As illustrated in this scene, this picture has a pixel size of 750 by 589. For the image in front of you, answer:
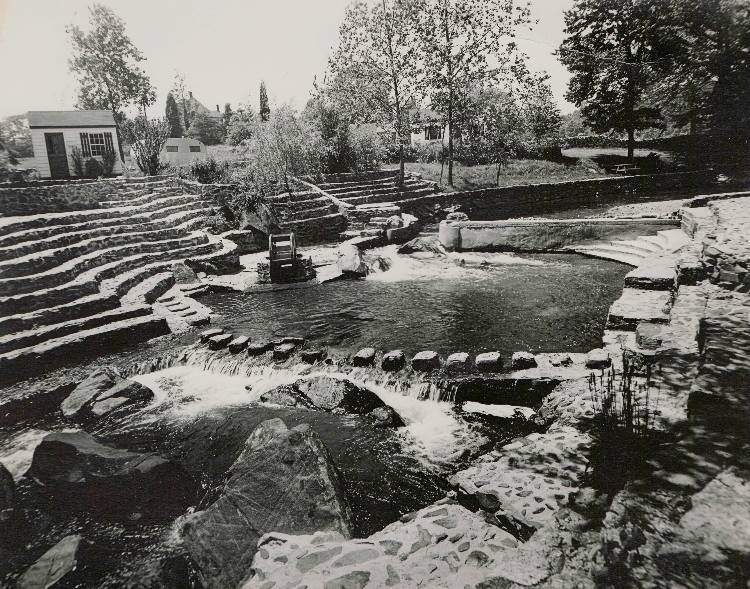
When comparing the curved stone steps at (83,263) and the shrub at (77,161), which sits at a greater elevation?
the shrub at (77,161)

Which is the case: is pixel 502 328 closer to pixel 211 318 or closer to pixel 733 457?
pixel 733 457

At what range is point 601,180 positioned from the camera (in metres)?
26.7

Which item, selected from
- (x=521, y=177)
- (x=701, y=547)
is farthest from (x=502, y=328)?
(x=521, y=177)

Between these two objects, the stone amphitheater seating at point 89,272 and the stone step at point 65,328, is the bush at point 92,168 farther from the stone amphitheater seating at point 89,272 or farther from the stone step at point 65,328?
the stone step at point 65,328

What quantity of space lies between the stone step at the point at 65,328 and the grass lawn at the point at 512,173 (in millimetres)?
22212

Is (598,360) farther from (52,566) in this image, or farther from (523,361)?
(52,566)

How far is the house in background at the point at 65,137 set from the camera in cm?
2384

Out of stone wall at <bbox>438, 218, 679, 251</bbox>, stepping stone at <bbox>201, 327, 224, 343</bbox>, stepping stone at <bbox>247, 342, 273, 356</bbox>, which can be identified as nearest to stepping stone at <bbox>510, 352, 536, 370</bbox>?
stepping stone at <bbox>247, 342, 273, 356</bbox>

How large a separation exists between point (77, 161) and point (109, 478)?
2517 centimetres

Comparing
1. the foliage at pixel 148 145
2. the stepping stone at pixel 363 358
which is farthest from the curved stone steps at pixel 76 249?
the foliage at pixel 148 145

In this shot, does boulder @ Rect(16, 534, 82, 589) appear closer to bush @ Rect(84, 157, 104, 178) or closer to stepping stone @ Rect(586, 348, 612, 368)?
stepping stone @ Rect(586, 348, 612, 368)

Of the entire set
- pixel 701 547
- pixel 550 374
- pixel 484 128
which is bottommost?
pixel 550 374

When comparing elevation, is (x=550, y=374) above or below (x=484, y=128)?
below

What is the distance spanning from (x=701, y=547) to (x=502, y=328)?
6279mm
